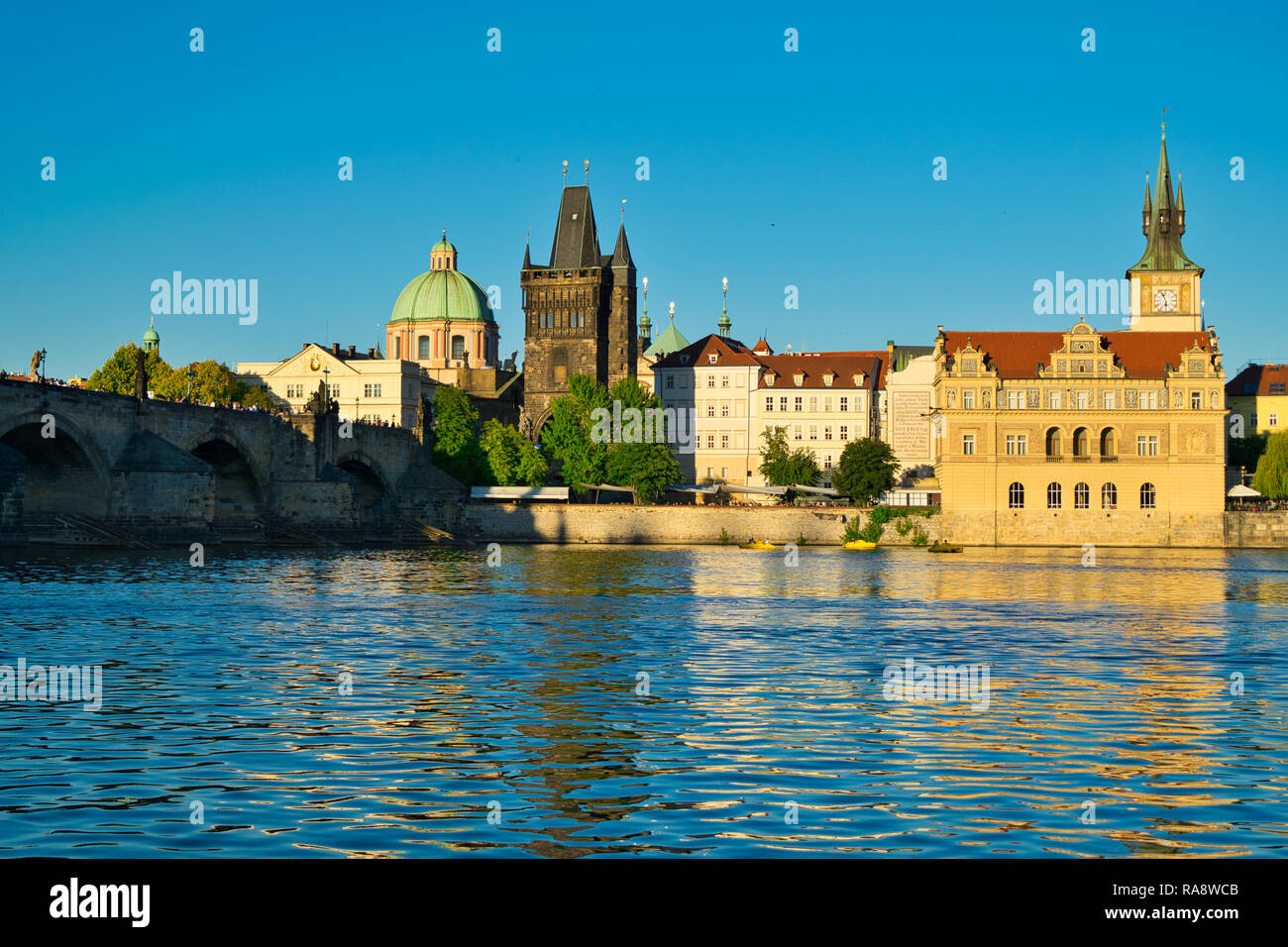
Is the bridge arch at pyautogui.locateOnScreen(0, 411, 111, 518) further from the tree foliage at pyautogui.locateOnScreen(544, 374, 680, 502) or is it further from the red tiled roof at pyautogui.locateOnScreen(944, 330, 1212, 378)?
the red tiled roof at pyautogui.locateOnScreen(944, 330, 1212, 378)

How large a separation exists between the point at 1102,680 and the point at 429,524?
78404 mm

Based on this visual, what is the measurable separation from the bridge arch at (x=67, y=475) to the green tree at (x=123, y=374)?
48248 millimetres

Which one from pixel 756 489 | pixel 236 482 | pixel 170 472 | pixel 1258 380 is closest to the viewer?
pixel 170 472

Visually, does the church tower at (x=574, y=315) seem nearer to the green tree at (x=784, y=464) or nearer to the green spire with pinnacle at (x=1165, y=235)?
the green tree at (x=784, y=464)

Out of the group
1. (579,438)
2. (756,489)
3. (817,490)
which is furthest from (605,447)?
(817,490)

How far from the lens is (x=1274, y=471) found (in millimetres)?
99250

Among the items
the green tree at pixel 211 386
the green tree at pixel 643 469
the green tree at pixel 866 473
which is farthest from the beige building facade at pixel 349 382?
the green tree at pixel 866 473

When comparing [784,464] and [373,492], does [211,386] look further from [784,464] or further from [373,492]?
[784,464]

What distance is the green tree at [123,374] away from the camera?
110750mm

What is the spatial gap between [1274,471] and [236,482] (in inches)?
2745

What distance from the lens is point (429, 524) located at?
3861 inches
